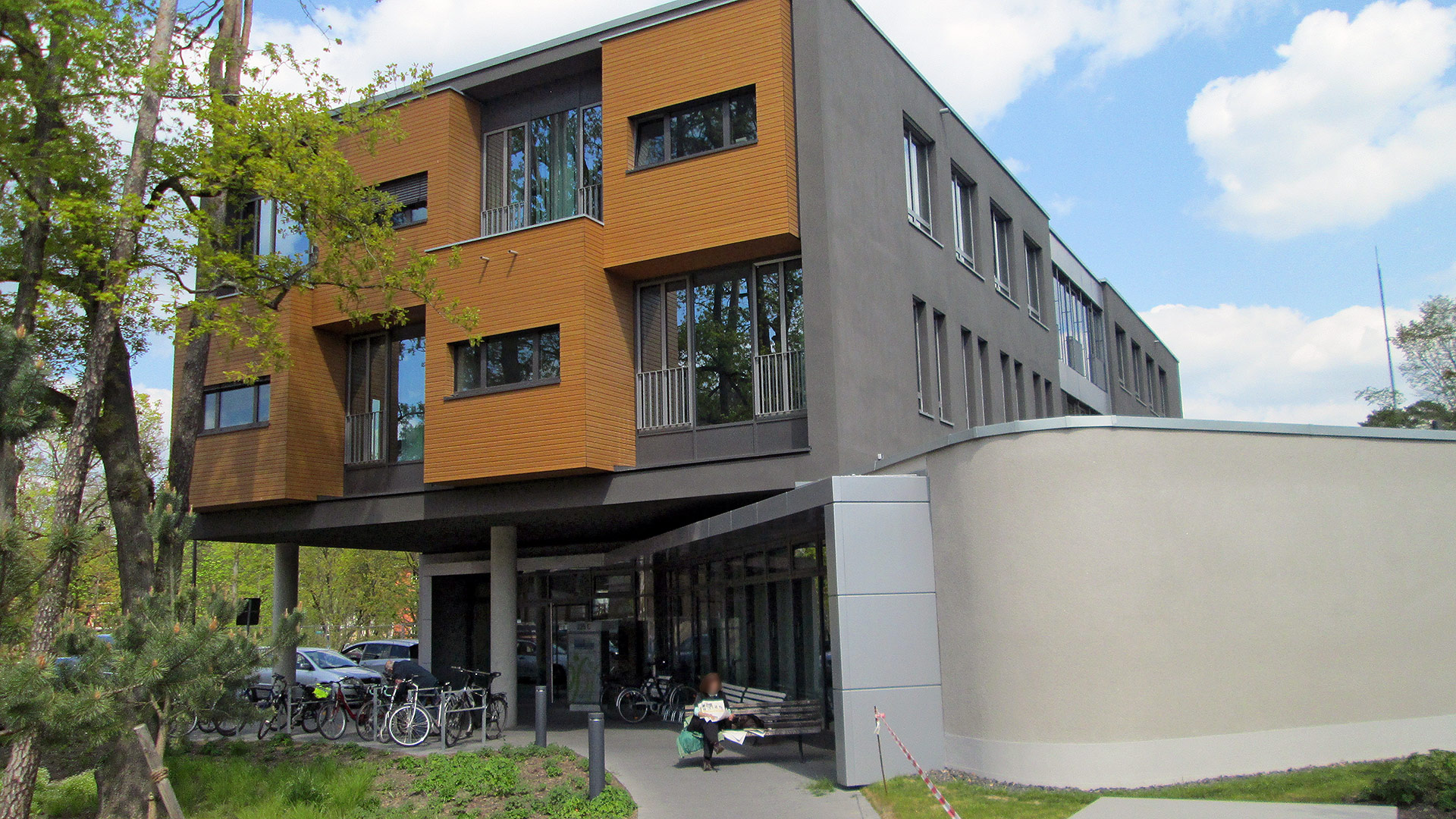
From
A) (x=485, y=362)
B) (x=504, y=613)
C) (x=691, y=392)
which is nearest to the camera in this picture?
(x=691, y=392)

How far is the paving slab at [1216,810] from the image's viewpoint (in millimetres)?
8555

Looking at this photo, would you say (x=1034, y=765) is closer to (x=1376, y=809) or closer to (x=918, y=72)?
(x=1376, y=809)

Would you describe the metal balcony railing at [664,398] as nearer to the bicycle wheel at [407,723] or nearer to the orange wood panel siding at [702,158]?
the orange wood panel siding at [702,158]

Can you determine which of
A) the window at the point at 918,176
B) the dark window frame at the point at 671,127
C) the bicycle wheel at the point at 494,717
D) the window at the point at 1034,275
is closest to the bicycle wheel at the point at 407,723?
the bicycle wheel at the point at 494,717

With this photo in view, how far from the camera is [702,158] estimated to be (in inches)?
646

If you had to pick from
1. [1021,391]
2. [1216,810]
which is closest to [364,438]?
[1021,391]

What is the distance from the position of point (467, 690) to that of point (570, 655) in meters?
5.78

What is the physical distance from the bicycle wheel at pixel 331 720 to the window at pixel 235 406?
17.3 ft

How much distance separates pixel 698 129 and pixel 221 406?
1082 centimetres

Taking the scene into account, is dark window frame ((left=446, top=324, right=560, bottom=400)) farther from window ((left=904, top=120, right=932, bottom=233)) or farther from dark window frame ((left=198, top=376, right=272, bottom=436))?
window ((left=904, top=120, right=932, bottom=233))

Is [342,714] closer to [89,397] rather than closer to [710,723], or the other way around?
[89,397]

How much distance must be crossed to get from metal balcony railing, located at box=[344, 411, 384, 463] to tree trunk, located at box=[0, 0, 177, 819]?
5657mm

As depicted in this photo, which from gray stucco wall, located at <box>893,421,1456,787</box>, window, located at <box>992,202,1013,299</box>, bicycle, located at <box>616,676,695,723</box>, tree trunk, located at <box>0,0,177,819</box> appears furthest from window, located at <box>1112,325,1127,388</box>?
tree trunk, located at <box>0,0,177,819</box>

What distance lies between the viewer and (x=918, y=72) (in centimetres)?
2002
